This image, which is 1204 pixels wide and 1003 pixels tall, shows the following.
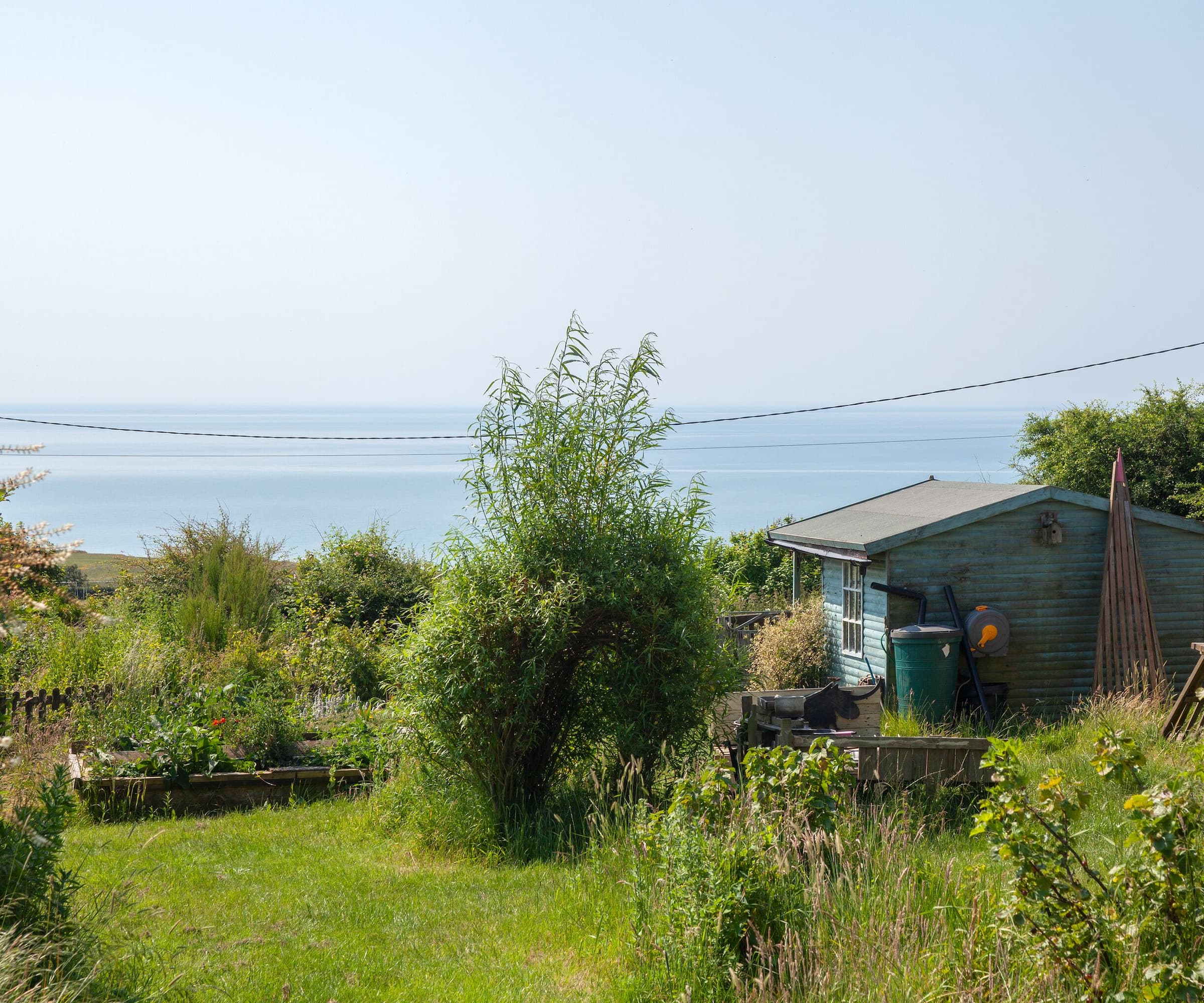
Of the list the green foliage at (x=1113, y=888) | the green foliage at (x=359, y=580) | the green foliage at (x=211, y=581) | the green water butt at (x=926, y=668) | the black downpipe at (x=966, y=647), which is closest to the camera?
the green foliage at (x=1113, y=888)

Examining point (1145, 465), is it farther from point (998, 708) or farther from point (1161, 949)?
point (1161, 949)

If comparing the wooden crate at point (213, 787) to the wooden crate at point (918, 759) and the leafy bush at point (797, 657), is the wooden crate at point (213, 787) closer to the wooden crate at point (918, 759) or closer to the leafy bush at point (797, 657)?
the wooden crate at point (918, 759)

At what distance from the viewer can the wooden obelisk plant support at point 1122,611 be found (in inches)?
524

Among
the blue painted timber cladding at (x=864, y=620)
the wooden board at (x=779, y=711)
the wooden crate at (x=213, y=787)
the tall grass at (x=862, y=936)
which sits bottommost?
the wooden crate at (x=213, y=787)

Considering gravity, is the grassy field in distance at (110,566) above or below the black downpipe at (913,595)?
above

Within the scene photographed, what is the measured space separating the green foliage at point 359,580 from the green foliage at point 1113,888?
13490 millimetres

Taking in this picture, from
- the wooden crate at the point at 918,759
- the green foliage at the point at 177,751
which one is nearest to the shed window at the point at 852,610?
the wooden crate at the point at 918,759

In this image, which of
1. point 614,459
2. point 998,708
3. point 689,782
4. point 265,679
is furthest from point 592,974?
point 998,708

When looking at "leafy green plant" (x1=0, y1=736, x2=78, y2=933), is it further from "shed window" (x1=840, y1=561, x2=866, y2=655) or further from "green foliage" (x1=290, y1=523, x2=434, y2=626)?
"green foliage" (x1=290, y1=523, x2=434, y2=626)

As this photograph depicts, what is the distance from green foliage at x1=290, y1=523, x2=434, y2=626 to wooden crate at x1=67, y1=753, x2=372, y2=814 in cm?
681

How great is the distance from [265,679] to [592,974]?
29.2 ft

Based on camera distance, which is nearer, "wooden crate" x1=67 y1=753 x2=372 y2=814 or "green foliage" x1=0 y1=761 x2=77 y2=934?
Answer: "green foliage" x1=0 y1=761 x2=77 y2=934

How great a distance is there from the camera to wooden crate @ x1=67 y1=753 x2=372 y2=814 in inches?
346

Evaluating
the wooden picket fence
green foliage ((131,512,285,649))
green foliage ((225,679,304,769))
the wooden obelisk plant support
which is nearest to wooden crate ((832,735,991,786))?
green foliage ((225,679,304,769))
